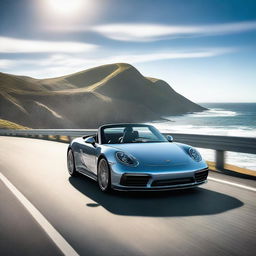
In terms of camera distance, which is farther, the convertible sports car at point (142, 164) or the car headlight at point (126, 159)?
the car headlight at point (126, 159)

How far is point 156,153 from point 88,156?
171 centimetres

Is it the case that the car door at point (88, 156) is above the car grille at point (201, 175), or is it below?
above

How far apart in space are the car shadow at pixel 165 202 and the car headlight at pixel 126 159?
0.56m

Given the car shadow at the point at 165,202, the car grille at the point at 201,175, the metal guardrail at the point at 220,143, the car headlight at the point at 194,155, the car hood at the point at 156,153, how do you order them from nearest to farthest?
the car shadow at the point at 165,202, the car hood at the point at 156,153, the car grille at the point at 201,175, the car headlight at the point at 194,155, the metal guardrail at the point at 220,143

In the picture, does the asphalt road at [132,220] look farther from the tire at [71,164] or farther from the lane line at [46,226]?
the tire at [71,164]

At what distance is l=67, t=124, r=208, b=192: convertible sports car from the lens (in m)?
6.94

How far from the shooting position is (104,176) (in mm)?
7660

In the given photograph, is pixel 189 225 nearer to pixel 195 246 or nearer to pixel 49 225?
pixel 195 246

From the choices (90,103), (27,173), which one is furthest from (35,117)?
(27,173)

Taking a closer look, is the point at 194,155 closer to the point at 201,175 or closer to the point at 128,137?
the point at 201,175

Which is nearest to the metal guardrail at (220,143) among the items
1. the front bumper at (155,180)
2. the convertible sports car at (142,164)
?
the convertible sports car at (142,164)

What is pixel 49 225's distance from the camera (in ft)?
18.1

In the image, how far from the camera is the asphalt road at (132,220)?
14.8 ft

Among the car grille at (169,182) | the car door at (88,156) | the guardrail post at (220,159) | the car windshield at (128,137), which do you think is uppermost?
the car windshield at (128,137)
